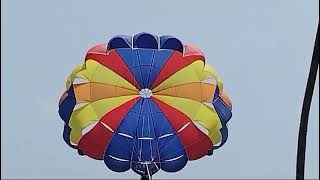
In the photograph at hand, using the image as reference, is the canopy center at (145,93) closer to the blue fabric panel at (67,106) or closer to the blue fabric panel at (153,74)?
the blue fabric panel at (153,74)

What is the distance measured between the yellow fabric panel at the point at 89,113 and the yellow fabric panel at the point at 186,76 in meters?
0.76

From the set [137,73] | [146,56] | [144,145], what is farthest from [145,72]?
[144,145]

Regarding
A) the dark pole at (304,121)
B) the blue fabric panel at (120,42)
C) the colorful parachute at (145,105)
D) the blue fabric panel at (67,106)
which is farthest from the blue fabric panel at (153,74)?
the dark pole at (304,121)

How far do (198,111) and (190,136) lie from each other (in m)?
0.48

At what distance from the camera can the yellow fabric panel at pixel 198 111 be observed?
36.6 ft

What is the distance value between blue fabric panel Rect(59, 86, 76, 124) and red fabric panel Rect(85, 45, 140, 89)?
747 mm

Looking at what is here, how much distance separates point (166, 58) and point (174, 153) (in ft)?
5.84

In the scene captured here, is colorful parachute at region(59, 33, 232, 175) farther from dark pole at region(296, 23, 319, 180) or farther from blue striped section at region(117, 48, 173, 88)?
dark pole at region(296, 23, 319, 180)

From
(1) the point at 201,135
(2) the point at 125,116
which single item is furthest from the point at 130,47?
(1) the point at 201,135

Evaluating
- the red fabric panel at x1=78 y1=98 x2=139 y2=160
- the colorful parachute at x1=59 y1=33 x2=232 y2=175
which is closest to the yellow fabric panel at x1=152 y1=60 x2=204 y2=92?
the colorful parachute at x1=59 y1=33 x2=232 y2=175

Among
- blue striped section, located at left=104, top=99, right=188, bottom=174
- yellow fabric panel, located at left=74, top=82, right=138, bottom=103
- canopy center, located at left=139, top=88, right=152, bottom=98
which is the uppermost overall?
yellow fabric panel, located at left=74, top=82, right=138, bottom=103

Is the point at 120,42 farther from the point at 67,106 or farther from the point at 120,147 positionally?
the point at 120,147

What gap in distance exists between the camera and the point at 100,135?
11.1 meters

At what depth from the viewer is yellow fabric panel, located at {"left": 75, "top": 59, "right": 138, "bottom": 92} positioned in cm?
1131
